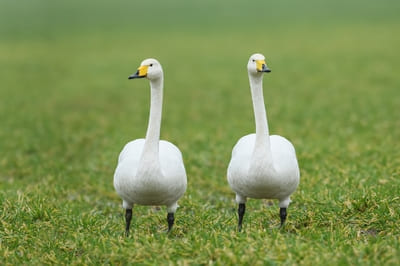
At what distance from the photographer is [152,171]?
5.16 meters

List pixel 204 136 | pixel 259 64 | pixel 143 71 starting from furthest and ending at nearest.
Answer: pixel 204 136, pixel 143 71, pixel 259 64

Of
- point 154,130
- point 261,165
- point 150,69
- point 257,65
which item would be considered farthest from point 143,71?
point 261,165

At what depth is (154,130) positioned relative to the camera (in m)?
5.36

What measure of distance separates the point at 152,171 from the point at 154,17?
33.6 meters

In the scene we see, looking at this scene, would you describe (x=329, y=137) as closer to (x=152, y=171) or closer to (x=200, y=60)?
(x=152, y=171)

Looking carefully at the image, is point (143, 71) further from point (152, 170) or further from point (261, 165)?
point (261, 165)

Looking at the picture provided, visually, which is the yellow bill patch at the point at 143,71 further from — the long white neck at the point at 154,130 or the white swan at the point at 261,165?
the white swan at the point at 261,165

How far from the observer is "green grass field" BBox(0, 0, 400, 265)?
5148mm

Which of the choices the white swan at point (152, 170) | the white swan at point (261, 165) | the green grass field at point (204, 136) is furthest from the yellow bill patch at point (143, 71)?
the green grass field at point (204, 136)

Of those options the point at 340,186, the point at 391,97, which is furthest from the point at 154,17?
the point at 340,186

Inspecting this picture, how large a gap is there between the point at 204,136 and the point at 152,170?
235 inches

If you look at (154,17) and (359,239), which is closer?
(359,239)

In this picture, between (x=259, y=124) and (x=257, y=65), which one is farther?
(x=259, y=124)

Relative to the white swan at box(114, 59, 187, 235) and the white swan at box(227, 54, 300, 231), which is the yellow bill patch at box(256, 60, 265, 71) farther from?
the white swan at box(114, 59, 187, 235)
